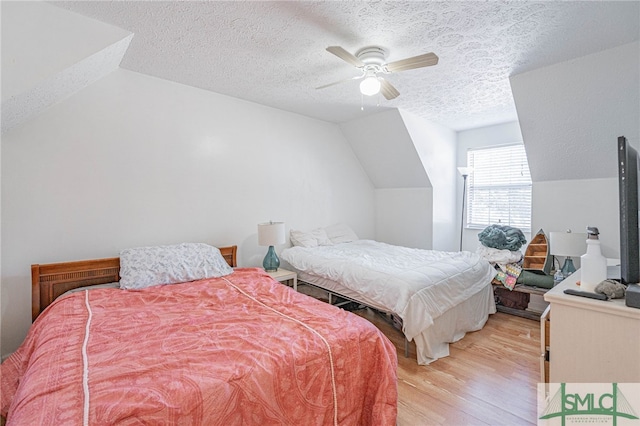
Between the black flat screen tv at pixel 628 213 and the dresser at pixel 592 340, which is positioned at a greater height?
the black flat screen tv at pixel 628 213

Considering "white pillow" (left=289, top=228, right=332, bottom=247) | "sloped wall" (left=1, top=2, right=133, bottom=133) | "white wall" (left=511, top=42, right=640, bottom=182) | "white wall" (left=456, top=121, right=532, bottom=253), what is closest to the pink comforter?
"sloped wall" (left=1, top=2, right=133, bottom=133)

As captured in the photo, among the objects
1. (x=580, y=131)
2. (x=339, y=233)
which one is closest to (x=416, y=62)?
(x=580, y=131)


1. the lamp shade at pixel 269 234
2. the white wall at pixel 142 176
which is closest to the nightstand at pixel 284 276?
the lamp shade at pixel 269 234

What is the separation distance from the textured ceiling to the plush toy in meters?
1.60

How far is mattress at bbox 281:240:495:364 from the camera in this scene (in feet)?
7.87

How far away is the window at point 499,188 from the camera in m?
4.10

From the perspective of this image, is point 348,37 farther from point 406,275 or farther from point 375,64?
point 406,275

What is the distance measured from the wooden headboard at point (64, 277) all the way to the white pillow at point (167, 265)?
19cm

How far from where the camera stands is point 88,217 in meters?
2.47

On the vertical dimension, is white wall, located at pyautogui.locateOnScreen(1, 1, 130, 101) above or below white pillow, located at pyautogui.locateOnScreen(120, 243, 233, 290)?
above

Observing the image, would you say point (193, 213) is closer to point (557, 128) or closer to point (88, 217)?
point (88, 217)

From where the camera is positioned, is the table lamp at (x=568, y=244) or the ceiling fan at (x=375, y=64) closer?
the ceiling fan at (x=375, y=64)

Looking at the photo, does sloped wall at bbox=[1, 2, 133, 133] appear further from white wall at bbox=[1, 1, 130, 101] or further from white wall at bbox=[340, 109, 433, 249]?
white wall at bbox=[340, 109, 433, 249]

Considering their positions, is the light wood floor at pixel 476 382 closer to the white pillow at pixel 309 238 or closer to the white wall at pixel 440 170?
the white pillow at pixel 309 238
